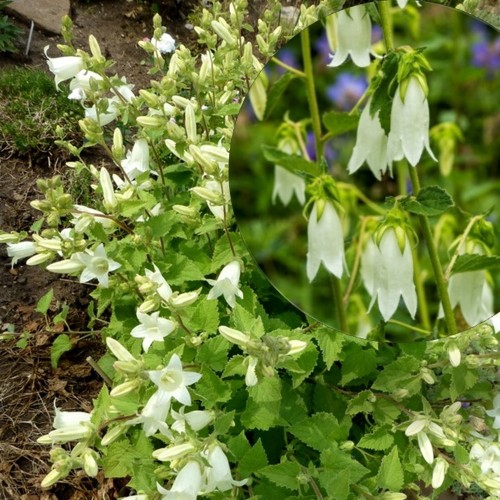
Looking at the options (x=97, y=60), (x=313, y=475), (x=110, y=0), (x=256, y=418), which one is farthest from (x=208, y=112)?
(x=110, y=0)

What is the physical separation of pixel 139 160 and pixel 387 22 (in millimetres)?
983

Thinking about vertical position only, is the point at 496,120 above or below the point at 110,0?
above

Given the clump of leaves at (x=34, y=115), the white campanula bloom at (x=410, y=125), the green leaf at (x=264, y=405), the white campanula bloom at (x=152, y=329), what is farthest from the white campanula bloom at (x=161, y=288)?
the clump of leaves at (x=34, y=115)

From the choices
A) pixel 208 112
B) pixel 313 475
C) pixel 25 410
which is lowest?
pixel 25 410

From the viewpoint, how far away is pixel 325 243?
924mm

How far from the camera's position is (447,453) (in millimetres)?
1766

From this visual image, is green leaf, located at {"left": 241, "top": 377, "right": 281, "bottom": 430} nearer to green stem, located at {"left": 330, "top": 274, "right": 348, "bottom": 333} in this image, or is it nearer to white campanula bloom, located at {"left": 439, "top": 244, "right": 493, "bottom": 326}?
green stem, located at {"left": 330, "top": 274, "right": 348, "bottom": 333}

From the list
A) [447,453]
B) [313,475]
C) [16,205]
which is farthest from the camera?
[16,205]

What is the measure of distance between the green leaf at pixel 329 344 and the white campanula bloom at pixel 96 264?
0.53 metres

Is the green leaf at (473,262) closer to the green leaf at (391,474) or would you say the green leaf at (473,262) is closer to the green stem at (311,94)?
the green stem at (311,94)

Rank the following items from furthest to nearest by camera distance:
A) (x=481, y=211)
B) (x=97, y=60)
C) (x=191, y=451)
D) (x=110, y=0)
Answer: (x=110, y=0), (x=97, y=60), (x=191, y=451), (x=481, y=211)

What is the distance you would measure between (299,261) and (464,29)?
45 cm

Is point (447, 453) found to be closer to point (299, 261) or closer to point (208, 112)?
point (299, 261)

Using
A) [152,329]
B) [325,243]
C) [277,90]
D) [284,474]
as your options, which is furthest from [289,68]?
[284,474]
